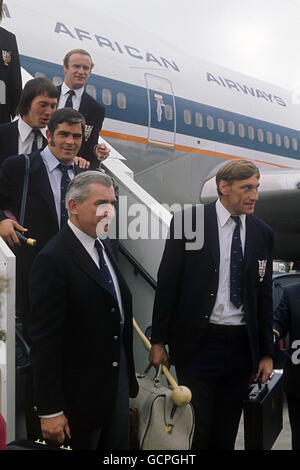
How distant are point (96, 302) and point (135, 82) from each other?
577 cm

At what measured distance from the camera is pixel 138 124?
723 cm

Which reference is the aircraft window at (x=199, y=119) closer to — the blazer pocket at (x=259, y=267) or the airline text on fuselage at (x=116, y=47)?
the airline text on fuselage at (x=116, y=47)

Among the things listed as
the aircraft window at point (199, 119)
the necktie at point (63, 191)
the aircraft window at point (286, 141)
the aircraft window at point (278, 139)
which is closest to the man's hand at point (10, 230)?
the necktie at point (63, 191)

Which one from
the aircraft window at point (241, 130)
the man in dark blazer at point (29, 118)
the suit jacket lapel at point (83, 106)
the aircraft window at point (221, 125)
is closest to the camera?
the man in dark blazer at point (29, 118)

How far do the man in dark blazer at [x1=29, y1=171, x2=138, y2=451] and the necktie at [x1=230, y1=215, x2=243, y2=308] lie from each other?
1.81 feet

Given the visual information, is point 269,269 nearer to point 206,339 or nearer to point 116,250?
point 206,339

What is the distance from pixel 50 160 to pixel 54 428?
117 centimetres

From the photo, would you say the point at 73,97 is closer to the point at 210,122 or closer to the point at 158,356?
the point at 158,356

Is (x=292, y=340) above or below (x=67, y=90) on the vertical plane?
below

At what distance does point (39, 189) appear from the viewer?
251cm

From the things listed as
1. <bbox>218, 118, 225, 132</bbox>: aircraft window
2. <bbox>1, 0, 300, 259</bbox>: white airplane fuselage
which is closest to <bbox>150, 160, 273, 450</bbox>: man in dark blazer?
<bbox>1, 0, 300, 259</bbox>: white airplane fuselage

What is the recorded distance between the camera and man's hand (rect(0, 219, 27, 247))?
2.35 metres

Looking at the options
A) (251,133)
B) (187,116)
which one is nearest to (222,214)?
(187,116)

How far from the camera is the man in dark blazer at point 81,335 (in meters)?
2.01
